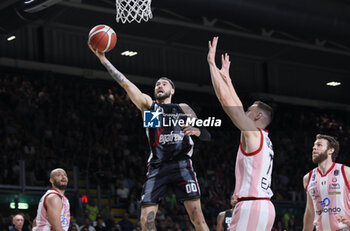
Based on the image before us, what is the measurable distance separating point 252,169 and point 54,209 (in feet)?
12.5

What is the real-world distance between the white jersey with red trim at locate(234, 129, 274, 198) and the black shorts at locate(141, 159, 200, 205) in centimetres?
185

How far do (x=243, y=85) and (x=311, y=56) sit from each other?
3.22 metres

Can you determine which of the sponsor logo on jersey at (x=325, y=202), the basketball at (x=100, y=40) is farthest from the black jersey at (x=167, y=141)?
the sponsor logo on jersey at (x=325, y=202)

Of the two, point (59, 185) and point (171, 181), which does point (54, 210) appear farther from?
point (171, 181)

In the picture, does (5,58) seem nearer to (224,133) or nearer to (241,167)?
(224,133)

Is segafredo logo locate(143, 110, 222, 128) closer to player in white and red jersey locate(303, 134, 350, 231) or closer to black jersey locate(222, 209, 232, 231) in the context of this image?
player in white and red jersey locate(303, 134, 350, 231)

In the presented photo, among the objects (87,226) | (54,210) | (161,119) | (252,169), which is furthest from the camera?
(87,226)

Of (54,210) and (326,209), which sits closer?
(326,209)

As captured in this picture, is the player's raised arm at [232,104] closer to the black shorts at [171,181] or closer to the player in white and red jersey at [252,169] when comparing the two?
the player in white and red jersey at [252,169]

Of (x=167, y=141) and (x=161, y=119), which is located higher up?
(x=161, y=119)

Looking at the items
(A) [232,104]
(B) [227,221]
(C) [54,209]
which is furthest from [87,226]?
(A) [232,104]

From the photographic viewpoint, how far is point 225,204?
69.7ft

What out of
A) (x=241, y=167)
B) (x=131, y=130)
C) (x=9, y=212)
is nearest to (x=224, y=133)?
(x=131, y=130)

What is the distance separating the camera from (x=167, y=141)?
845cm
